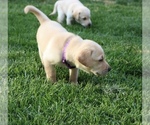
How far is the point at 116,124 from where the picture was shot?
2578 millimetres

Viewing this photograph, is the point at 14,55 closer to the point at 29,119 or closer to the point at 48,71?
the point at 48,71

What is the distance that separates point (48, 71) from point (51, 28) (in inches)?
21.0

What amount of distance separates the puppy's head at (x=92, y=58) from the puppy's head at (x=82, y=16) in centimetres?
339

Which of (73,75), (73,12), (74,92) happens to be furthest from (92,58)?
(73,12)

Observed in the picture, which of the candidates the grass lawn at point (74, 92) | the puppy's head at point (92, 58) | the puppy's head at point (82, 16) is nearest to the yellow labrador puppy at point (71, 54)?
the puppy's head at point (92, 58)

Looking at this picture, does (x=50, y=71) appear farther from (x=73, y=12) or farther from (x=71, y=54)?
(x=73, y=12)

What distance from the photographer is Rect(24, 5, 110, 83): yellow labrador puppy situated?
115 inches

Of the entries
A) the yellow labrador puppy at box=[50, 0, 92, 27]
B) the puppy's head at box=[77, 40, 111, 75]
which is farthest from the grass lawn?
the yellow labrador puppy at box=[50, 0, 92, 27]

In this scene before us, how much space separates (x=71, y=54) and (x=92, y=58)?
21cm

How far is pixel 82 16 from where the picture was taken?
655 cm

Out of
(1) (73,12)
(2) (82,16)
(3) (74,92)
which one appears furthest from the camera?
(1) (73,12)

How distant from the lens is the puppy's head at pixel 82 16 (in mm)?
6399

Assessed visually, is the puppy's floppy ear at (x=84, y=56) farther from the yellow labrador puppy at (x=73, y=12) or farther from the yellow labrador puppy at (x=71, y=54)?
the yellow labrador puppy at (x=73, y=12)

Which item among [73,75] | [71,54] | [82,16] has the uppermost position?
[71,54]
